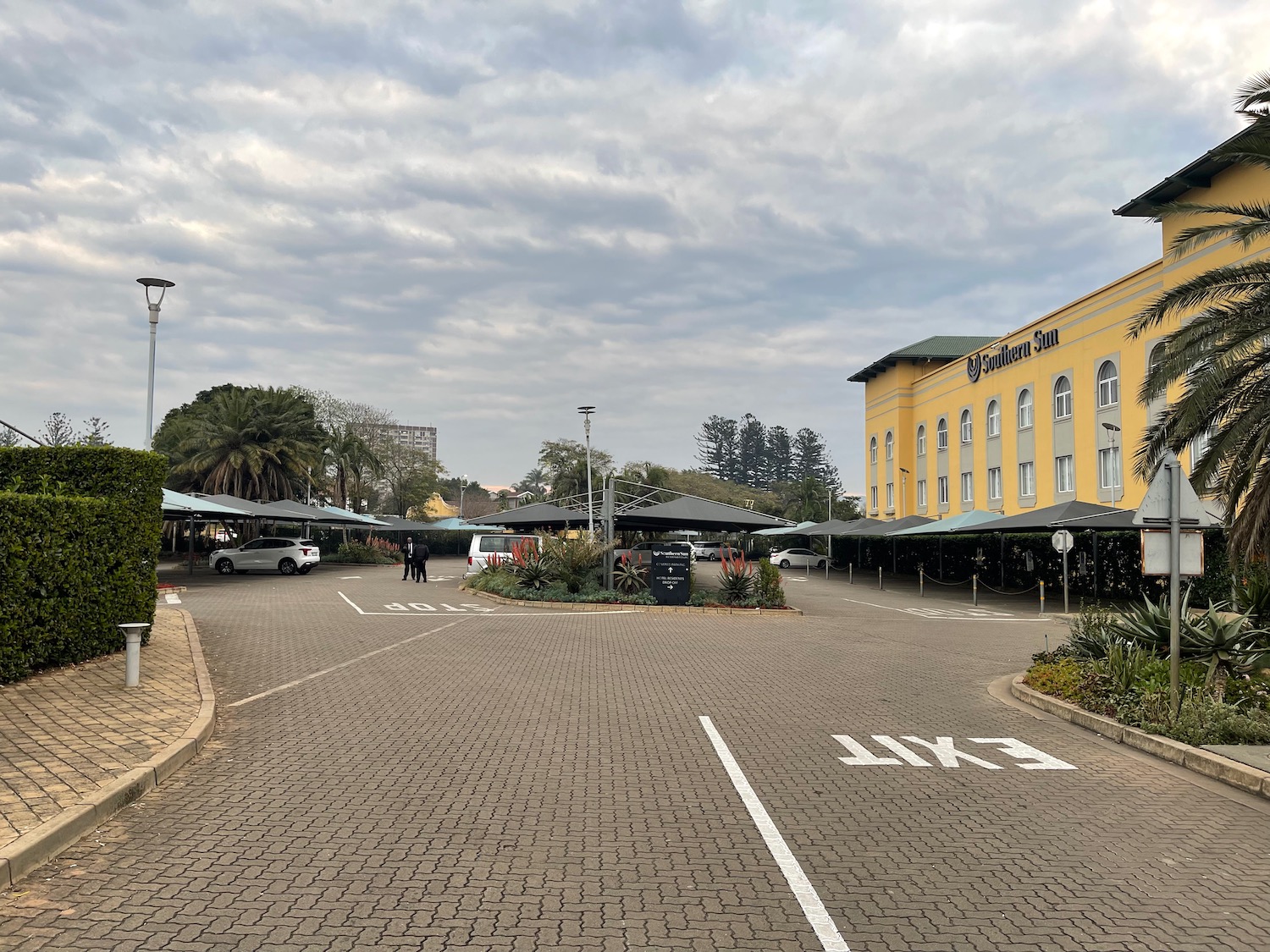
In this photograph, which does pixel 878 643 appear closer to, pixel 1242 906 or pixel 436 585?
pixel 1242 906

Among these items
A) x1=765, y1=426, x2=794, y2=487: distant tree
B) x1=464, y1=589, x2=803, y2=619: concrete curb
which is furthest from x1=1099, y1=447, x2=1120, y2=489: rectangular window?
x1=765, y1=426, x2=794, y2=487: distant tree

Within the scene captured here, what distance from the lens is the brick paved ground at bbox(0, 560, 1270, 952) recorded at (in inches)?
186

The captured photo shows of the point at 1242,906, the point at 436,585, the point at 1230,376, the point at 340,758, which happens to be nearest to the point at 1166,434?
the point at 1230,376

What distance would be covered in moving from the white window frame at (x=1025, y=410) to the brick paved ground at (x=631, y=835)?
37424 millimetres

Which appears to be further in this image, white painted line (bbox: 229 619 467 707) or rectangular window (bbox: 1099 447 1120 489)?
rectangular window (bbox: 1099 447 1120 489)

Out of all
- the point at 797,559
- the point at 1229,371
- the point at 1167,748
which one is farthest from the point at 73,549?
the point at 797,559

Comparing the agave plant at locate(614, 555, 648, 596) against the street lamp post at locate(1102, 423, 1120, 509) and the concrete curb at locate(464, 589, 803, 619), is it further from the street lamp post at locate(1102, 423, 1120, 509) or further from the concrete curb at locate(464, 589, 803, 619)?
the street lamp post at locate(1102, 423, 1120, 509)

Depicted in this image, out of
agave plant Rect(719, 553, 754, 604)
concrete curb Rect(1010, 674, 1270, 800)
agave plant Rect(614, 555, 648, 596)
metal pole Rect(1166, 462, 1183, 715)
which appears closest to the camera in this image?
concrete curb Rect(1010, 674, 1270, 800)

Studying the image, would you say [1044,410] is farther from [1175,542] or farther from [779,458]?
[779,458]

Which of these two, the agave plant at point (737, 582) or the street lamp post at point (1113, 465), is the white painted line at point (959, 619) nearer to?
the agave plant at point (737, 582)

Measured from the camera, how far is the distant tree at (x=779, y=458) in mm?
141750

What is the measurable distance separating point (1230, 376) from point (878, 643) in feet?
22.8

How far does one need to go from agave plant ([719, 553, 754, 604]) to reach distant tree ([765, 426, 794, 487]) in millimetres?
116771

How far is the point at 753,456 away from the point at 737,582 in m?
120
